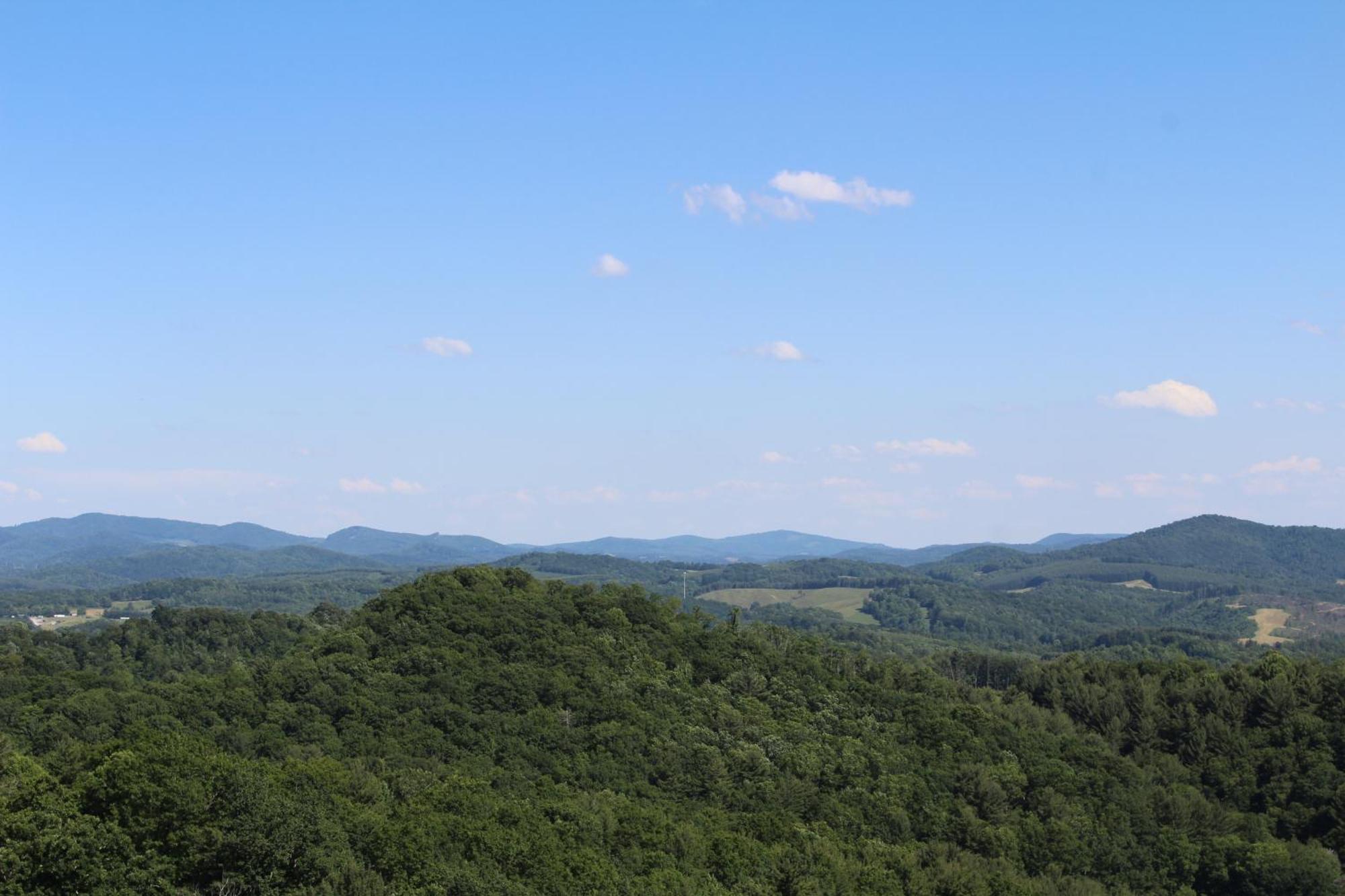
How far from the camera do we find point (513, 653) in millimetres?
118938

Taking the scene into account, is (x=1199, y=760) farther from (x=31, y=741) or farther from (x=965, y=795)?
(x=31, y=741)

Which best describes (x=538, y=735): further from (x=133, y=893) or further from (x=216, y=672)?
(x=216, y=672)

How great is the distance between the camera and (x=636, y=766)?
100 m

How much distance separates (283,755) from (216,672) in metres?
67.2

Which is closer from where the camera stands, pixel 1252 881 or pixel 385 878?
pixel 385 878

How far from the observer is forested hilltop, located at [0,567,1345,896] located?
5825 cm

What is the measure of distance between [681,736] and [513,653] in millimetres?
21174

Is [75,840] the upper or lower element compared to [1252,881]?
upper

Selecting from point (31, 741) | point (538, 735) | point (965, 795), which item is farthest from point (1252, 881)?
point (31, 741)

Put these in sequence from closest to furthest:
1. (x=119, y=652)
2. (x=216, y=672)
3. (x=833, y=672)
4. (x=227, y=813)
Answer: (x=227, y=813)
(x=833, y=672)
(x=216, y=672)
(x=119, y=652)

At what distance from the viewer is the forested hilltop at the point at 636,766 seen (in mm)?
58250

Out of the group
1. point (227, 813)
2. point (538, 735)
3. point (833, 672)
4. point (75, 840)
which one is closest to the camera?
point (75, 840)

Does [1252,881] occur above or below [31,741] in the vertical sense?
below

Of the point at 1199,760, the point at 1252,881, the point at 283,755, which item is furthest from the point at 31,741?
the point at 1199,760
